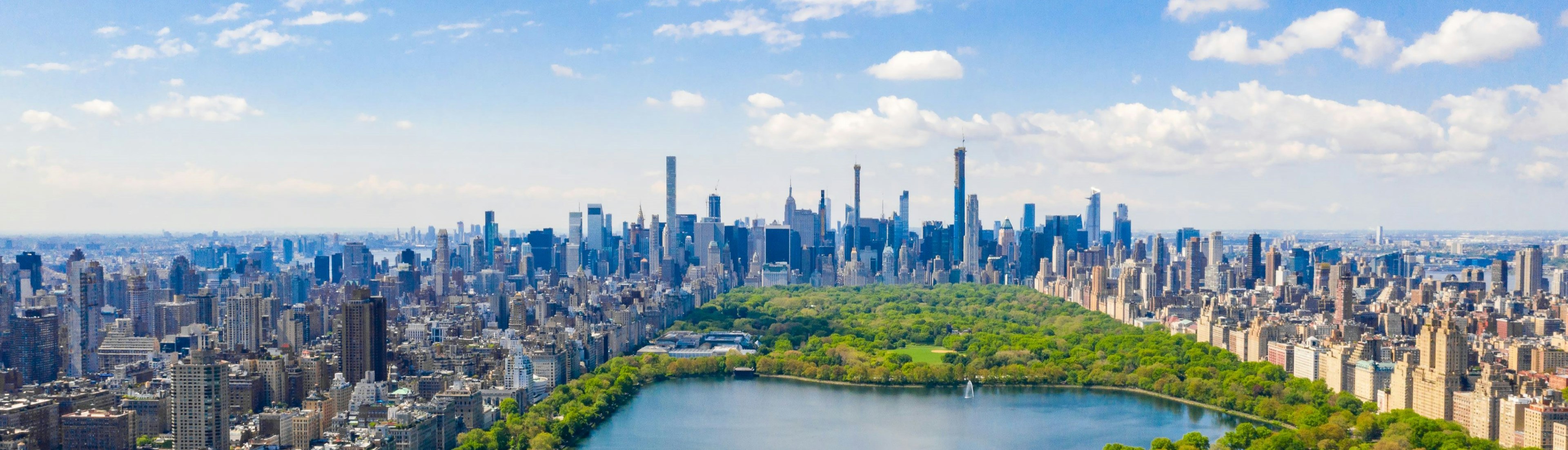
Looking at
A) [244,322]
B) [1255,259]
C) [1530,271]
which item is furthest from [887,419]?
[1255,259]

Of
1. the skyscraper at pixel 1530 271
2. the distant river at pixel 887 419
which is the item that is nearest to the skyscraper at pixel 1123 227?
the skyscraper at pixel 1530 271

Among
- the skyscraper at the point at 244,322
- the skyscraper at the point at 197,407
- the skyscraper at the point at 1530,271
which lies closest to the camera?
the skyscraper at the point at 197,407

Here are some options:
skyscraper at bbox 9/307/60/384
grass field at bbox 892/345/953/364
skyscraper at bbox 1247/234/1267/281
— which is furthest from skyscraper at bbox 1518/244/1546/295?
skyscraper at bbox 9/307/60/384

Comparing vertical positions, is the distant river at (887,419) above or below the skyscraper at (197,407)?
below

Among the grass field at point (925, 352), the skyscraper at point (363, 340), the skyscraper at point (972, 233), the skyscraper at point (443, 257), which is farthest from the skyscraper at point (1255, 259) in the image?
the skyscraper at point (363, 340)

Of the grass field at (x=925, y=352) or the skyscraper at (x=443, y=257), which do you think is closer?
the grass field at (x=925, y=352)

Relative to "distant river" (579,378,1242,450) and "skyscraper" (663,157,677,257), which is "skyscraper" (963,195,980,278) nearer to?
"skyscraper" (663,157,677,257)

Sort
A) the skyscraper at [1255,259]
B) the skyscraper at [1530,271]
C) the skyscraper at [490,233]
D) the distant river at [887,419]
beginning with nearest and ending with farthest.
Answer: the distant river at [887,419] → the skyscraper at [1530,271] → the skyscraper at [1255,259] → the skyscraper at [490,233]

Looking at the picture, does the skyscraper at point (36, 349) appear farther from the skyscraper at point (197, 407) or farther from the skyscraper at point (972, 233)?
the skyscraper at point (972, 233)
